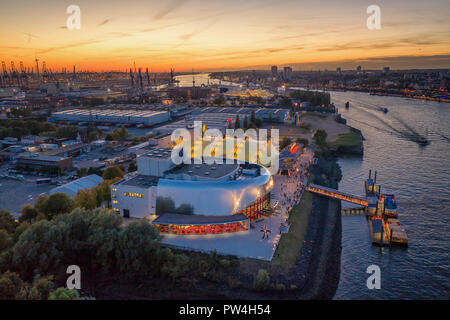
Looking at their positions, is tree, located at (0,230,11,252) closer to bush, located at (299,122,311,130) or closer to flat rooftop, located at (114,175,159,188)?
flat rooftop, located at (114,175,159,188)

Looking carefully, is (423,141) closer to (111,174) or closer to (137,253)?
(111,174)

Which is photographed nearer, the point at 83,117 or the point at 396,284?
the point at 396,284

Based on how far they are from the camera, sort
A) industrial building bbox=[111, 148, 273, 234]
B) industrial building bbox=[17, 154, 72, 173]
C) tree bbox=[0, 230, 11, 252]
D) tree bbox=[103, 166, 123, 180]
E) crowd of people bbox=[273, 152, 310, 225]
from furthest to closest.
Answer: industrial building bbox=[17, 154, 72, 173], tree bbox=[103, 166, 123, 180], crowd of people bbox=[273, 152, 310, 225], industrial building bbox=[111, 148, 273, 234], tree bbox=[0, 230, 11, 252]

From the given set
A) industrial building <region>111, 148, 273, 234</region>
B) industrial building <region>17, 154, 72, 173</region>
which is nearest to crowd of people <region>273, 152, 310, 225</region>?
industrial building <region>111, 148, 273, 234</region>

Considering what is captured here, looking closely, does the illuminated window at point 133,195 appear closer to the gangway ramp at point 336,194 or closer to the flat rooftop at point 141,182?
the flat rooftop at point 141,182

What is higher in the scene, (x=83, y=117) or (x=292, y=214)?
(x=83, y=117)
